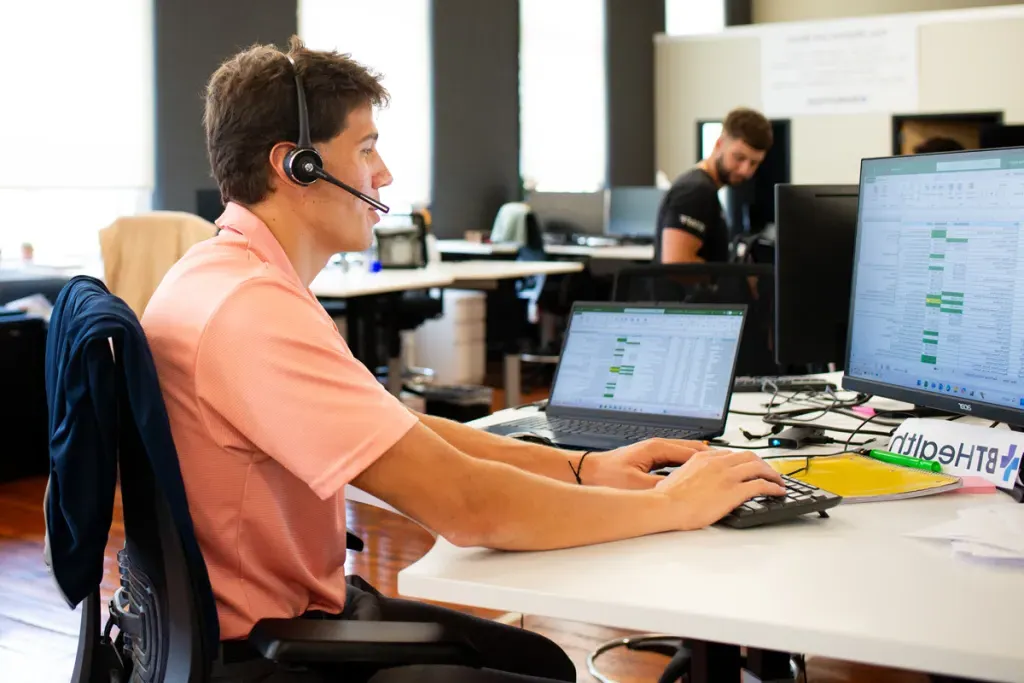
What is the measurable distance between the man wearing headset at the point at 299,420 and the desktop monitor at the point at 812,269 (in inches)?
34.3

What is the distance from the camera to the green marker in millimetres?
1554

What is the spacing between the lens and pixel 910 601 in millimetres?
1077

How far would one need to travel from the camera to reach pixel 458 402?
219 inches

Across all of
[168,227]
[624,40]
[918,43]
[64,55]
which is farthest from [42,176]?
[918,43]

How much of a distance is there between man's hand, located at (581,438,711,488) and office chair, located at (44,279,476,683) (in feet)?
1.26

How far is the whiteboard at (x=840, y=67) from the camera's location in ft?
31.2

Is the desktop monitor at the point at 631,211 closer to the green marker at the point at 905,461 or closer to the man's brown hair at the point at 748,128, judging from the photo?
the man's brown hair at the point at 748,128

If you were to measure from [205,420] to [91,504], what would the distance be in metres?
0.16

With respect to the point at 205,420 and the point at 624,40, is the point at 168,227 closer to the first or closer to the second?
the point at 205,420

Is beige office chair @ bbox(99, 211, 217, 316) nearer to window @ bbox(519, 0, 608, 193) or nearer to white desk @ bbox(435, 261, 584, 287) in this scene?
white desk @ bbox(435, 261, 584, 287)

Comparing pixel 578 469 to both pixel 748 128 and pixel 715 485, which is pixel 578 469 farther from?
pixel 748 128

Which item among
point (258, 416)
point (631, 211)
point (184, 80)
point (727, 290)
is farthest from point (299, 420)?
point (631, 211)

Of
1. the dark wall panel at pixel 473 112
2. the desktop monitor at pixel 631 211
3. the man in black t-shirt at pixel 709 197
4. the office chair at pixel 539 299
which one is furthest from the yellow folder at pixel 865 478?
the desktop monitor at pixel 631 211

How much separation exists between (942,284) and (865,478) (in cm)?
33
